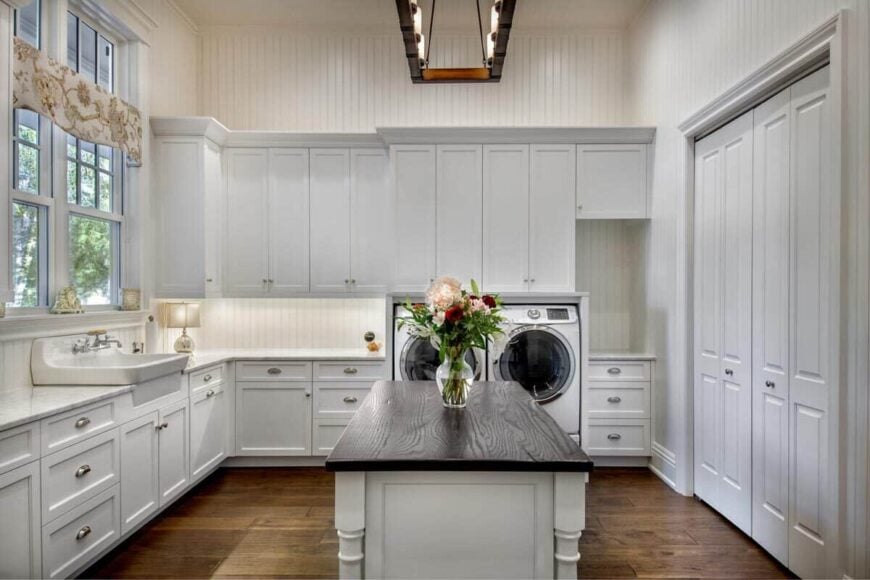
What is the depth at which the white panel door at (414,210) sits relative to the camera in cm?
362

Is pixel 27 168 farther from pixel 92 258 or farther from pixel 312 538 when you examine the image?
pixel 312 538

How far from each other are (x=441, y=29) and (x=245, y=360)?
3.29 meters

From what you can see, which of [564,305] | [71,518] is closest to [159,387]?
[71,518]

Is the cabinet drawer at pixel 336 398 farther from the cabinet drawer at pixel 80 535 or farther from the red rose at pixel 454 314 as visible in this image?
the red rose at pixel 454 314

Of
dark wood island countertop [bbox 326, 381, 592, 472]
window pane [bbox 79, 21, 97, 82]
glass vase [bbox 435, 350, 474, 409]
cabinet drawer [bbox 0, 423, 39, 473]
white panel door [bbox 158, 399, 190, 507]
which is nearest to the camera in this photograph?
dark wood island countertop [bbox 326, 381, 592, 472]

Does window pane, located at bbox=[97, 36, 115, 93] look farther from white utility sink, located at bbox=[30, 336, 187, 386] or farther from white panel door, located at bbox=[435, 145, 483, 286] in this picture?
white panel door, located at bbox=[435, 145, 483, 286]

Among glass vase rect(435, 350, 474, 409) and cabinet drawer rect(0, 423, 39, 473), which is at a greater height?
glass vase rect(435, 350, 474, 409)

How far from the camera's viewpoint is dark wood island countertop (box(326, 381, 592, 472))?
51.4 inches

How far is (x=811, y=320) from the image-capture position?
2049 mm

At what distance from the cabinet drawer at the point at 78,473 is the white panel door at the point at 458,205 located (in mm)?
2359

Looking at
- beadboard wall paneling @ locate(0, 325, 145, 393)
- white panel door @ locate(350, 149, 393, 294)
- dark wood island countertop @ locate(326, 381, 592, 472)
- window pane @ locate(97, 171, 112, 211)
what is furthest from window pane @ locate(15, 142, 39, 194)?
dark wood island countertop @ locate(326, 381, 592, 472)

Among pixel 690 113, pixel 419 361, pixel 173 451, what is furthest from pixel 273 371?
pixel 690 113

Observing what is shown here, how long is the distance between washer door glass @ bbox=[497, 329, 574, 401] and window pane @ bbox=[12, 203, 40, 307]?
114 inches

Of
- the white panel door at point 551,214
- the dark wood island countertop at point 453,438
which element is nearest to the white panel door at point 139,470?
the dark wood island countertop at point 453,438
